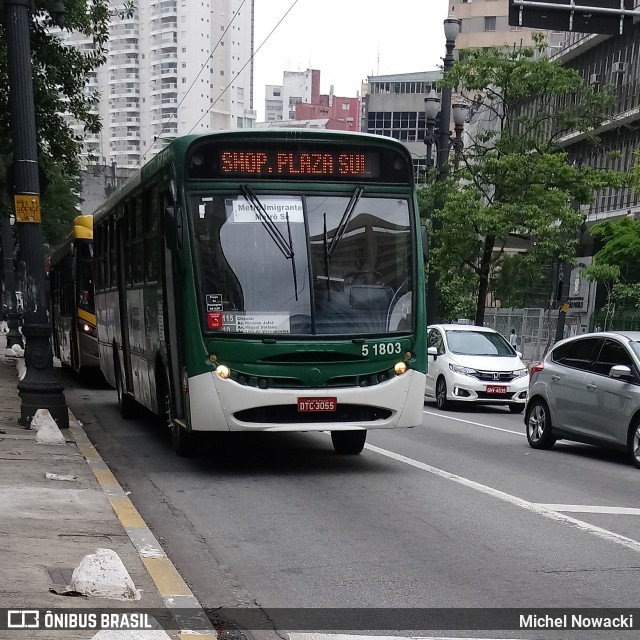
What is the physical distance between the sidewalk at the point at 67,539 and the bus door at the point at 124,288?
3.89 metres

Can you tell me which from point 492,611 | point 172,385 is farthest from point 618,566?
point 172,385

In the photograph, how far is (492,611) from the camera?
6535mm

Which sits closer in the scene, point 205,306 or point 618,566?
point 618,566

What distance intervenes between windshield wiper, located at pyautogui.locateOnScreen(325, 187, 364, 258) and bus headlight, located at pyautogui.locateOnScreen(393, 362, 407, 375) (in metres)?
1.25

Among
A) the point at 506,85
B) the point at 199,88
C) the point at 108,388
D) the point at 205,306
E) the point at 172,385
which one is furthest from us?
the point at 199,88

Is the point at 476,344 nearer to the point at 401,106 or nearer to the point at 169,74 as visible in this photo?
the point at 401,106

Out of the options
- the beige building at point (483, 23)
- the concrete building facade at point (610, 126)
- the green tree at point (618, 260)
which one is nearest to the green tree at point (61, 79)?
the green tree at point (618, 260)

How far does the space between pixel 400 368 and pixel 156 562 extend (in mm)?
4994

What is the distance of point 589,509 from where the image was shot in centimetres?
1027

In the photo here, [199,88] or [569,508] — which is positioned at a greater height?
[199,88]

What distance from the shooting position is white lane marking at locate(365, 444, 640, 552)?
8.75 meters

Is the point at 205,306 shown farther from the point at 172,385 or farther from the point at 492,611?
the point at 492,611

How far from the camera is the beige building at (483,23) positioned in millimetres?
103125

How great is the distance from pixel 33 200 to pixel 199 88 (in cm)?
15740
